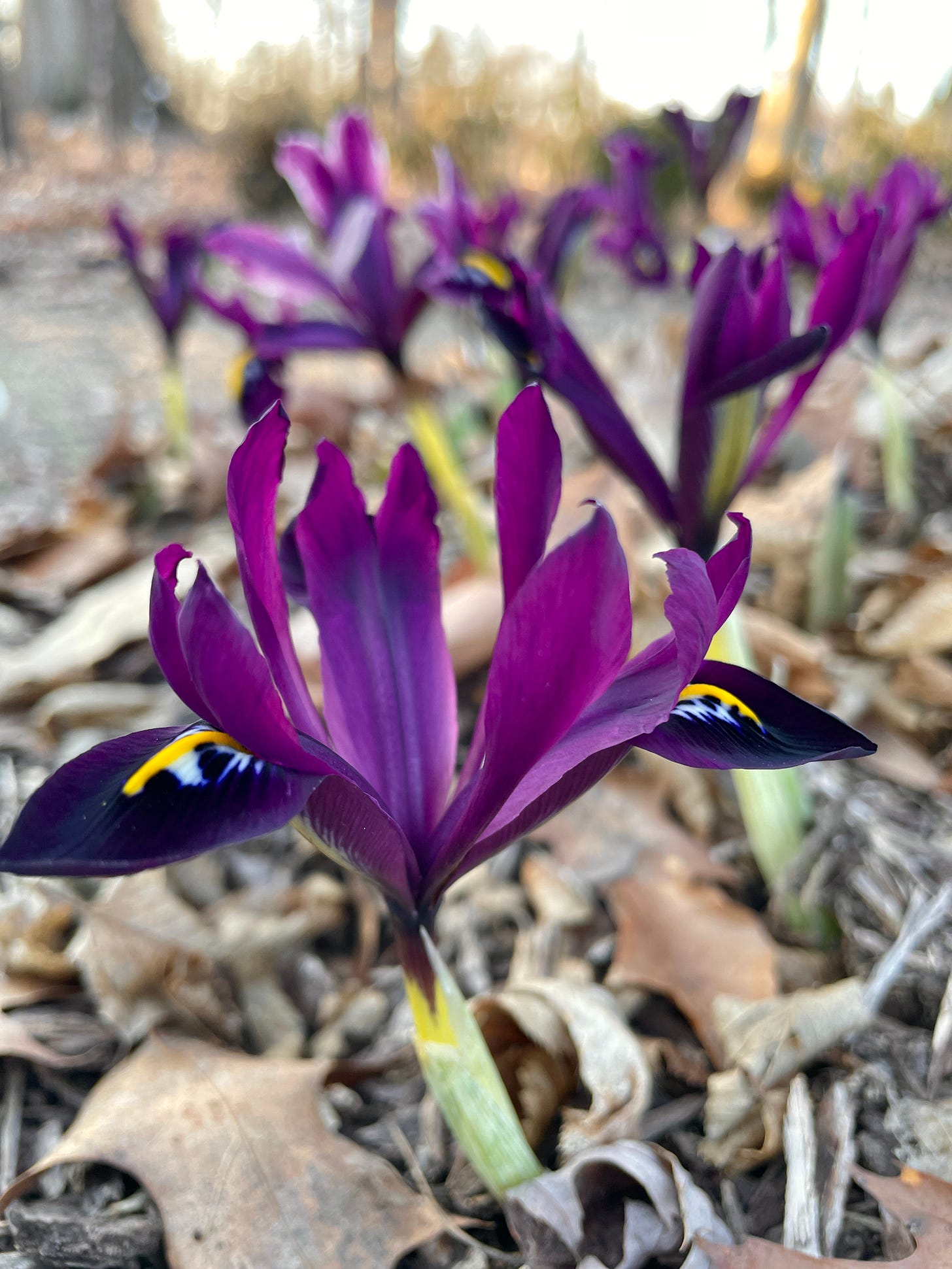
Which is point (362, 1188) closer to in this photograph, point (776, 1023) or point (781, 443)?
point (776, 1023)

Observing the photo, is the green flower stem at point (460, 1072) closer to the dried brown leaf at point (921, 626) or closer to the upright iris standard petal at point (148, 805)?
the upright iris standard petal at point (148, 805)

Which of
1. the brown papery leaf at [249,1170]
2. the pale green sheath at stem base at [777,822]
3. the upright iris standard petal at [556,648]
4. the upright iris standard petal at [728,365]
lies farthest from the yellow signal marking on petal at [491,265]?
the brown papery leaf at [249,1170]

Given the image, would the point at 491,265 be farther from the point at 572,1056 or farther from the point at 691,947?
the point at 572,1056

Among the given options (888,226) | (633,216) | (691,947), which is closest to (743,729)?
(691,947)

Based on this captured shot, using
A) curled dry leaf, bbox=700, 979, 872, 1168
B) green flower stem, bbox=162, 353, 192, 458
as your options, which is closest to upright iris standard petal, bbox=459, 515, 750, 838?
curled dry leaf, bbox=700, 979, 872, 1168

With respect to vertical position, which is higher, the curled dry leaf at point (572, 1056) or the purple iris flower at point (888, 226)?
the purple iris flower at point (888, 226)

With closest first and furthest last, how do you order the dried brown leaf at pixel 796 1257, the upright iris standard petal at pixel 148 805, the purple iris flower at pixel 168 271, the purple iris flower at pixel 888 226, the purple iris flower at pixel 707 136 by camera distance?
the upright iris standard petal at pixel 148 805
the dried brown leaf at pixel 796 1257
the purple iris flower at pixel 888 226
the purple iris flower at pixel 707 136
the purple iris flower at pixel 168 271
